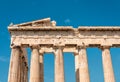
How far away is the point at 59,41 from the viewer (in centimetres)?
4216

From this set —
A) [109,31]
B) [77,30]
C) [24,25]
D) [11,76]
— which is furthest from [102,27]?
[11,76]

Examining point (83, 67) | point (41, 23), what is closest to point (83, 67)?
point (83, 67)

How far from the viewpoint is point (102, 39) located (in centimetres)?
4278

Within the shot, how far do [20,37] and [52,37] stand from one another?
207 inches

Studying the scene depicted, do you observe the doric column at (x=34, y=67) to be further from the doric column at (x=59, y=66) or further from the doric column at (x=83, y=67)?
the doric column at (x=83, y=67)

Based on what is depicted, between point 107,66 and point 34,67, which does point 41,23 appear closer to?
point 34,67

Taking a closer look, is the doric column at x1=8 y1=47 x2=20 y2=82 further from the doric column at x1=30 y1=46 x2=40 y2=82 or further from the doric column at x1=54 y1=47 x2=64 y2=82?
the doric column at x1=54 y1=47 x2=64 y2=82

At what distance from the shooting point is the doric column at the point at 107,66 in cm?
4025

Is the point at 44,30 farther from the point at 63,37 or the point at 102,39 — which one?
the point at 102,39

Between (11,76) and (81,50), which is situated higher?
(81,50)

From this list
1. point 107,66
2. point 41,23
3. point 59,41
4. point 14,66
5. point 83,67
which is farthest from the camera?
point 41,23

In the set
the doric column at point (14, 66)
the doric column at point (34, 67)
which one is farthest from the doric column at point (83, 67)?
the doric column at point (14, 66)

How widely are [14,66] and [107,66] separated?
48.5 ft

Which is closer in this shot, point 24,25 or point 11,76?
point 11,76
